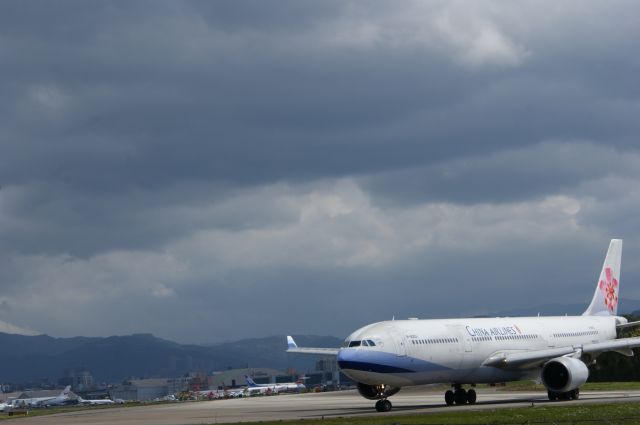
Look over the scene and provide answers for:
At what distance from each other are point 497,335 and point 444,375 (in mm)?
6866

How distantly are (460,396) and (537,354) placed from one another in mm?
6482

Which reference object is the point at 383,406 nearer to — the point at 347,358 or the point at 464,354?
the point at 347,358

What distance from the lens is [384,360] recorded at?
224 ft

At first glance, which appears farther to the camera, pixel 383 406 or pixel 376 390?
pixel 376 390

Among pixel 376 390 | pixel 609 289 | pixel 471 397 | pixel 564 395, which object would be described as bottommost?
pixel 564 395

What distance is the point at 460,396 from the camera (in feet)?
254

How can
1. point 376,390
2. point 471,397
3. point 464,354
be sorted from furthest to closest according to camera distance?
1. point 471,397
2. point 464,354
3. point 376,390

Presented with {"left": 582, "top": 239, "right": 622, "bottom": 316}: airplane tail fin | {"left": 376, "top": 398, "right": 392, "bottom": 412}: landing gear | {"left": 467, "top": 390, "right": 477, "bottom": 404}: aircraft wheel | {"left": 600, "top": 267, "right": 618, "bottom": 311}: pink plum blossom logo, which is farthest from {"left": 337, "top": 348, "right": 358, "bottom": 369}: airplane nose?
{"left": 600, "top": 267, "right": 618, "bottom": 311}: pink plum blossom logo

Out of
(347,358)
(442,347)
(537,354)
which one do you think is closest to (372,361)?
(347,358)

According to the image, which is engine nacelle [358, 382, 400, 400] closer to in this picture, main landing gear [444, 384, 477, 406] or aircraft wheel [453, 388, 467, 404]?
main landing gear [444, 384, 477, 406]

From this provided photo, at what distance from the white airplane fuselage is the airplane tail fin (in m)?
13.6

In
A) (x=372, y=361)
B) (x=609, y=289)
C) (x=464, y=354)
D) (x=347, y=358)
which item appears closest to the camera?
(x=372, y=361)

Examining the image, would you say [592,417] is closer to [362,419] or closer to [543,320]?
[362,419]

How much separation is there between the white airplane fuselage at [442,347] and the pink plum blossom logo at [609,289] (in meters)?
15.4
